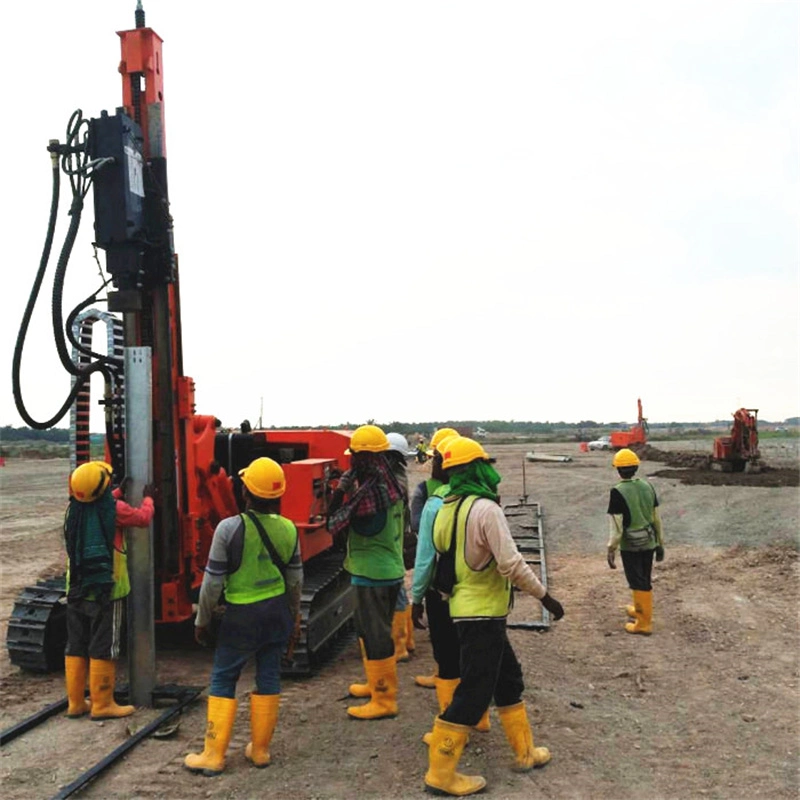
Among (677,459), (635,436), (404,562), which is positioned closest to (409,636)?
(404,562)

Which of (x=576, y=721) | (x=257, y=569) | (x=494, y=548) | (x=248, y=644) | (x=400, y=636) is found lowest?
(x=576, y=721)

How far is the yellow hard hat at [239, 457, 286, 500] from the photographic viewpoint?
4.77 meters

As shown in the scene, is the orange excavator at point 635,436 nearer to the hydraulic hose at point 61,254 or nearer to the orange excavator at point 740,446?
the orange excavator at point 740,446

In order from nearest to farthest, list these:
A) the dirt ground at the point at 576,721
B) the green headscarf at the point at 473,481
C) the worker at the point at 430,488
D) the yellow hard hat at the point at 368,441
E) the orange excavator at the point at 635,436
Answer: the dirt ground at the point at 576,721, the green headscarf at the point at 473,481, the yellow hard hat at the point at 368,441, the worker at the point at 430,488, the orange excavator at the point at 635,436

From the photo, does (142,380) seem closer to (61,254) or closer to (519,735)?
(61,254)

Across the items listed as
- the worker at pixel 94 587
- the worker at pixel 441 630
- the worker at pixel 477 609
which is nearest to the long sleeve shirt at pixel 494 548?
the worker at pixel 477 609

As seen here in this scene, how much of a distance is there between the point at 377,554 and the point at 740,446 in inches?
886

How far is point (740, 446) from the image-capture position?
82.5 feet

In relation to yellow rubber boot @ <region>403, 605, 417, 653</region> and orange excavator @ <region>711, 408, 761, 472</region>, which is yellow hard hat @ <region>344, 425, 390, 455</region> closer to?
yellow rubber boot @ <region>403, 605, 417, 653</region>

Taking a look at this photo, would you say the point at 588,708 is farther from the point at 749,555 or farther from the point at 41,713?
the point at 749,555

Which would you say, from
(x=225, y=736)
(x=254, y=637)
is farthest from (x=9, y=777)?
(x=254, y=637)

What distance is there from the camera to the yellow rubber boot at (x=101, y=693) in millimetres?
5434

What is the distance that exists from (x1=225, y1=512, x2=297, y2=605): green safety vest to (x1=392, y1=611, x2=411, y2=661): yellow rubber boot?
85.7 inches

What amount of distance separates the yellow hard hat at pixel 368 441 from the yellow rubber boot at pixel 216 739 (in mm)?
1950
